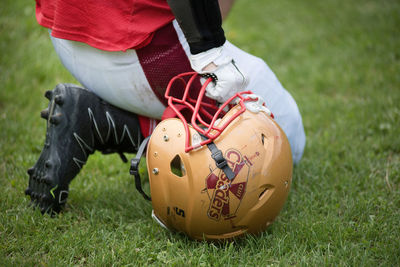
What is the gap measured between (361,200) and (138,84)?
1436mm

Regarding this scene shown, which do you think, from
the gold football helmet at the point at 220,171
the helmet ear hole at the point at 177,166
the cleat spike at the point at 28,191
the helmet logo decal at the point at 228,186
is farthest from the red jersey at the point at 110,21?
the cleat spike at the point at 28,191

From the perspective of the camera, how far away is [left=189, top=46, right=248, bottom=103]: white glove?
6.26 feet

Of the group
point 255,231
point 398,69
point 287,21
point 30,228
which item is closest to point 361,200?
point 255,231

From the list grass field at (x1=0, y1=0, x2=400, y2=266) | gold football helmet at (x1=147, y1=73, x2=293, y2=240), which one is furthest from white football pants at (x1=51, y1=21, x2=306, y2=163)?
grass field at (x1=0, y1=0, x2=400, y2=266)

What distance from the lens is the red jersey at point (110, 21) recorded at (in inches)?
78.8

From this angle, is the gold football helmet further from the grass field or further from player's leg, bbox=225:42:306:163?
player's leg, bbox=225:42:306:163

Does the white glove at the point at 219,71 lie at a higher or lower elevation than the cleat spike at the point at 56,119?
higher

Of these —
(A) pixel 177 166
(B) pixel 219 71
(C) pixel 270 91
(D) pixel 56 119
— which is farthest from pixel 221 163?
(D) pixel 56 119

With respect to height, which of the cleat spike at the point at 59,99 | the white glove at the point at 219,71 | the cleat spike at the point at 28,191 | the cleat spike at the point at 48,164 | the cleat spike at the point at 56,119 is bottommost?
the cleat spike at the point at 28,191

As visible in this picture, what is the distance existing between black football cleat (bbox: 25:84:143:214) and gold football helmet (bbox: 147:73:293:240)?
1.53 feet

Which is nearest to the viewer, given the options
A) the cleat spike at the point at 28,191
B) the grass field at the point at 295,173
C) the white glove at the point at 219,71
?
the white glove at the point at 219,71

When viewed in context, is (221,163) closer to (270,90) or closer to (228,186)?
(228,186)

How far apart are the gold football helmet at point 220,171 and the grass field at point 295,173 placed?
182 mm

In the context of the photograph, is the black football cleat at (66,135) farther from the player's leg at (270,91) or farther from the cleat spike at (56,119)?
the player's leg at (270,91)
